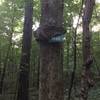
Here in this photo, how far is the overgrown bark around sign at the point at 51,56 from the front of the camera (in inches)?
58.9

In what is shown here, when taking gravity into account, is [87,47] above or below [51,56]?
above

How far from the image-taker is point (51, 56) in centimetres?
153

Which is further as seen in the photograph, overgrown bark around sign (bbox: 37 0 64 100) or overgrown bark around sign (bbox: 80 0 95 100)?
overgrown bark around sign (bbox: 80 0 95 100)

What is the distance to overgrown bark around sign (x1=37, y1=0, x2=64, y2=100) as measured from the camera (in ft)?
4.91

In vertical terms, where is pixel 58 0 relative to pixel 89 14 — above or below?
below

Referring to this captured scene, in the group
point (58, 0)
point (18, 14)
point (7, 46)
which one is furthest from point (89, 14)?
point (7, 46)

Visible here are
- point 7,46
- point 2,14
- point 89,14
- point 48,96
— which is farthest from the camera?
point 7,46

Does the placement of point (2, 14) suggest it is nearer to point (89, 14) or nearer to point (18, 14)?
point (18, 14)

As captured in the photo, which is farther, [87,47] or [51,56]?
[87,47]

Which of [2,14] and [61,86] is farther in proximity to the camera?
[2,14]

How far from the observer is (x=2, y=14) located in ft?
60.1

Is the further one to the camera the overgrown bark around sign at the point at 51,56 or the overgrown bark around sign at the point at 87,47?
the overgrown bark around sign at the point at 87,47

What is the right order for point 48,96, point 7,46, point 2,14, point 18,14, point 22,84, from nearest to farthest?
point 48,96, point 22,84, point 18,14, point 2,14, point 7,46

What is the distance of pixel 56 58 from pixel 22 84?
7890 mm
